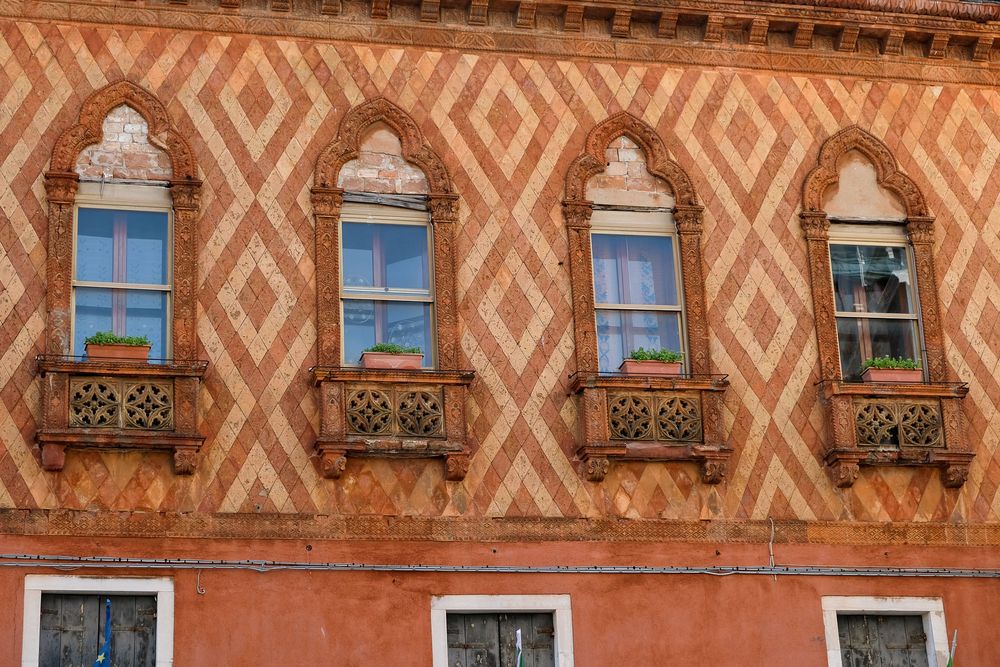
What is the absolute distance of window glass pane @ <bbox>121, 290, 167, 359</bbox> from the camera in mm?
18125

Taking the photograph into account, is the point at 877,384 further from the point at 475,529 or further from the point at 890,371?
the point at 475,529

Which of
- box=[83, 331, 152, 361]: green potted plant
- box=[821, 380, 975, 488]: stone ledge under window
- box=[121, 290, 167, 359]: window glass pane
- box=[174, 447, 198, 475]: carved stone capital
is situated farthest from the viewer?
box=[821, 380, 975, 488]: stone ledge under window

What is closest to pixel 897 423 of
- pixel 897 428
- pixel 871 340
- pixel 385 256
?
pixel 897 428

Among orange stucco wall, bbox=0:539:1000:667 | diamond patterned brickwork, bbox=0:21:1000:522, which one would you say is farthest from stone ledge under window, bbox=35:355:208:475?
orange stucco wall, bbox=0:539:1000:667

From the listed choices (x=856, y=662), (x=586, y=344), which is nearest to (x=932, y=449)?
(x=856, y=662)

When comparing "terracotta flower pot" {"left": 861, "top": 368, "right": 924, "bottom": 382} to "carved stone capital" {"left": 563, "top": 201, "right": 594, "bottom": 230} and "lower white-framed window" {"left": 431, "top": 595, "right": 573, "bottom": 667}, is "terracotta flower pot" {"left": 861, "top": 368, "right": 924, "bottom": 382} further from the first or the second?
"lower white-framed window" {"left": 431, "top": 595, "right": 573, "bottom": 667}

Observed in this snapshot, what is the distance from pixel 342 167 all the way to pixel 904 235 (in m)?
6.11

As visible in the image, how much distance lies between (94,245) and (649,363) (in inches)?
221

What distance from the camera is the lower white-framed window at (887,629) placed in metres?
18.5

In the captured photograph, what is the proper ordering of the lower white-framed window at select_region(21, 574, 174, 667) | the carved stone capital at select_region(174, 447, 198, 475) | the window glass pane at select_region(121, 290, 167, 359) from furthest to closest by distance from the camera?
the window glass pane at select_region(121, 290, 167, 359), the carved stone capital at select_region(174, 447, 198, 475), the lower white-framed window at select_region(21, 574, 174, 667)

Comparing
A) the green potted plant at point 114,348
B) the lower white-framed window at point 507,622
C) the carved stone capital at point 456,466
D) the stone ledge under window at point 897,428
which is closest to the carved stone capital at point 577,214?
the carved stone capital at point 456,466

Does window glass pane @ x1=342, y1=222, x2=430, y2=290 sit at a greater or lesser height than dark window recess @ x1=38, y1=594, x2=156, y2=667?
greater

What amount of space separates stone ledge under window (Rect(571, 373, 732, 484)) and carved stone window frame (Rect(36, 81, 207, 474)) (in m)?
3.84

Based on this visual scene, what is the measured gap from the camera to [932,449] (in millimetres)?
19062
